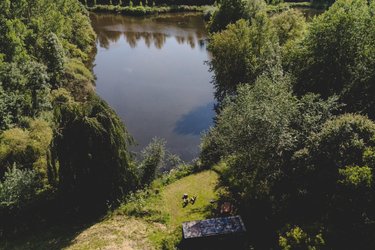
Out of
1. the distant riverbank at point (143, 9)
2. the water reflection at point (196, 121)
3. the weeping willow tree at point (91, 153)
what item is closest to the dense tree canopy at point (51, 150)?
the weeping willow tree at point (91, 153)

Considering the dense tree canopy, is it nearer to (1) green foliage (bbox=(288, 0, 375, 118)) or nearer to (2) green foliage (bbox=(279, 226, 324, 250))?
(2) green foliage (bbox=(279, 226, 324, 250))

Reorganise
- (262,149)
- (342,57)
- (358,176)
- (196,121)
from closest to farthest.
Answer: (358,176)
(262,149)
(342,57)
(196,121)

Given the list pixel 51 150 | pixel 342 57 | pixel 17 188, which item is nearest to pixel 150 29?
pixel 342 57

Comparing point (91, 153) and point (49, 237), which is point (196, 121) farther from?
point (49, 237)

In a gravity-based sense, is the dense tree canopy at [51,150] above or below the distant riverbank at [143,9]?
below

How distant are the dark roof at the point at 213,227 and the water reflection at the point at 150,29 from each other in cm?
4157

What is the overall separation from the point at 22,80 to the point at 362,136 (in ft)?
81.5

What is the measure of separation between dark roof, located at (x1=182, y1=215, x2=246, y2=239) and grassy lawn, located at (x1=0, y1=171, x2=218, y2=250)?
0.89 meters

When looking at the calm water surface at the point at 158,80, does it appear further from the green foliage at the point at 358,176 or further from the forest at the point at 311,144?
the green foliage at the point at 358,176

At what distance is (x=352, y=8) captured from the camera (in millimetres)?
25984

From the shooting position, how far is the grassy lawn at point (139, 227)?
772 inches

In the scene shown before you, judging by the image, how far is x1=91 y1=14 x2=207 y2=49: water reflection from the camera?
61344 millimetres

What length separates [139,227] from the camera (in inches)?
823

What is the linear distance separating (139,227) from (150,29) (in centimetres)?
5289
